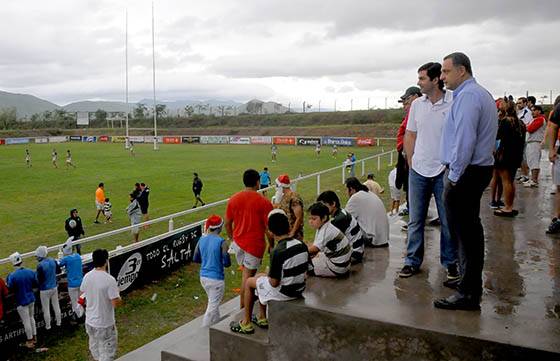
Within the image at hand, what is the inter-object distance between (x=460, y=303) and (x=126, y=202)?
61.5ft

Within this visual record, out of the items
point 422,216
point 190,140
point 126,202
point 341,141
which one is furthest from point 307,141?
point 422,216

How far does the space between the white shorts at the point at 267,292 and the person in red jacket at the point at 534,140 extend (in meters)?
8.15

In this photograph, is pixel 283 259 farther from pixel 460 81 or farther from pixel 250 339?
pixel 460 81

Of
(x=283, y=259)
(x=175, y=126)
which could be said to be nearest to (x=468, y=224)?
(x=283, y=259)

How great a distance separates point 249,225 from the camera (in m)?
5.96

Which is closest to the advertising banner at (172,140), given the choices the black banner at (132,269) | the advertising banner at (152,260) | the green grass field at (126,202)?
the green grass field at (126,202)

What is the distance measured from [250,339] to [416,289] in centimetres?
162

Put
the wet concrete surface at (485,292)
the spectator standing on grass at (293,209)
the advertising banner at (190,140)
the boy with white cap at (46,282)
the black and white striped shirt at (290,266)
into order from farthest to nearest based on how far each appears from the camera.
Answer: the advertising banner at (190,140), the boy with white cap at (46,282), the spectator standing on grass at (293,209), the black and white striped shirt at (290,266), the wet concrete surface at (485,292)

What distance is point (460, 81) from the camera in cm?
372

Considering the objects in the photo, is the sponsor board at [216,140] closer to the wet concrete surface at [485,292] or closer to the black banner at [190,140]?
the black banner at [190,140]

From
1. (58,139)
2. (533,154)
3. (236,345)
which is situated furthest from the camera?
(58,139)

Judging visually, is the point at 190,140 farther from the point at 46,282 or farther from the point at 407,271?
the point at 407,271

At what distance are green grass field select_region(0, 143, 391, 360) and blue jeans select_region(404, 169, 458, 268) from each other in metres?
4.57

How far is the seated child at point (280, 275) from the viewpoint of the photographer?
13.9 feet
